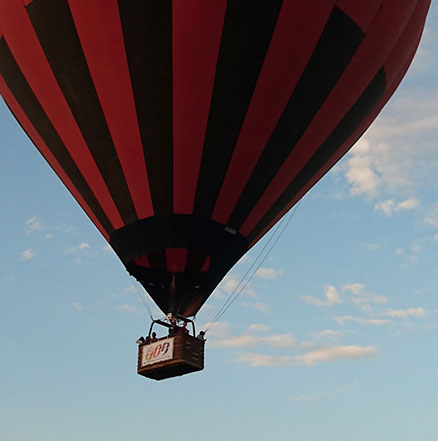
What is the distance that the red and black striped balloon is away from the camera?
1220cm

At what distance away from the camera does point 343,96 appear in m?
13.9

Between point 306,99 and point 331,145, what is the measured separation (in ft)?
5.55

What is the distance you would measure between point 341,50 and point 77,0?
4.87 metres

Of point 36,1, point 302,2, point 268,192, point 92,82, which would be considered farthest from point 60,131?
point 302,2

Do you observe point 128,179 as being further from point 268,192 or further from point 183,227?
point 268,192

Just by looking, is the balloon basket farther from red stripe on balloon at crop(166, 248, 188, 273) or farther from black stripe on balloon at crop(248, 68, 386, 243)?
black stripe on balloon at crop(248, 68, 386, 243)

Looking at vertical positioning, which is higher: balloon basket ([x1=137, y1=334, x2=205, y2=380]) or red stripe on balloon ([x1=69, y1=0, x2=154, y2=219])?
red stripe on balloon ([x1=69, y1=0, x2=154, y2=219])

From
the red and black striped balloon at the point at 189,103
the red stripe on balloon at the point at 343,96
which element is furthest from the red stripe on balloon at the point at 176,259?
the red stripe on balloon at the point at 343,96

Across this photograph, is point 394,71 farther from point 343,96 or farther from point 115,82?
point 115,82

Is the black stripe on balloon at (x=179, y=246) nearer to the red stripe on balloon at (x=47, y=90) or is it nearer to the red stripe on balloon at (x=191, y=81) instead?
the red stripe on balloon at (x=191, y=81)

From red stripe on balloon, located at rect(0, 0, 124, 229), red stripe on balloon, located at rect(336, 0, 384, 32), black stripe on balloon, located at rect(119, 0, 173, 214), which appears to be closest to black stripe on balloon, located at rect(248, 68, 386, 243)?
red stripe on balloon, located at rect(336, 0, 384, 32)

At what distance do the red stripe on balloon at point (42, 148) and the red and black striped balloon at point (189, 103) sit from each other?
28 cm

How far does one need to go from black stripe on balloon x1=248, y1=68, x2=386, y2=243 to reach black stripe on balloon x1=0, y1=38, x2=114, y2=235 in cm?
324

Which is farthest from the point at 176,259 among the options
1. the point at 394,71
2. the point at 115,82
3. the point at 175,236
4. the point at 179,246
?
the point at 394,71
